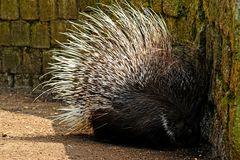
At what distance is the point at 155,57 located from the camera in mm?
4422

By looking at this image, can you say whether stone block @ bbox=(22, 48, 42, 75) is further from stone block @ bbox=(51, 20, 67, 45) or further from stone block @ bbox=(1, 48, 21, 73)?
stone block @ bbox=(51, 20, 67, 45)

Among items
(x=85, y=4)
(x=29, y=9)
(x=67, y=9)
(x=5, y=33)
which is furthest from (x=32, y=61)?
(x=85, y=4)

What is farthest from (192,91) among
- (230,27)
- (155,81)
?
(230,27)

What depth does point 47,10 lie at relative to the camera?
7.30m

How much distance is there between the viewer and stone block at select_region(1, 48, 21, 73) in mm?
7570

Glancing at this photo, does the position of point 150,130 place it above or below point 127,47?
below

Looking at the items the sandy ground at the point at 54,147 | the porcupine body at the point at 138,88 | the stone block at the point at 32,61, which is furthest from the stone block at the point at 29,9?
the porcupine body at the point at 138,88

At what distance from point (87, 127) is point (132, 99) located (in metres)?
0.59

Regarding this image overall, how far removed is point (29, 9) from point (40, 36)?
1.02 feet

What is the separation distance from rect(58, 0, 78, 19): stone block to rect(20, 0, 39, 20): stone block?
0.99 ft

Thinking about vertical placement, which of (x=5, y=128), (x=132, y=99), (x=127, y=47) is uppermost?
A: (x=127, y=47)

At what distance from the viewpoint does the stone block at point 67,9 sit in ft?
23.4

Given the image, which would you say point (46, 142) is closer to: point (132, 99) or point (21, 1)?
point (132, 99)

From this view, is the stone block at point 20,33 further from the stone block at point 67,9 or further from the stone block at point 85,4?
the stone block at point 85,4
